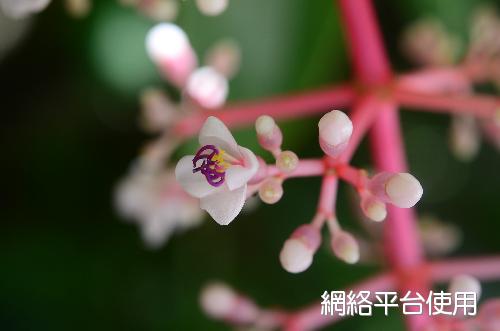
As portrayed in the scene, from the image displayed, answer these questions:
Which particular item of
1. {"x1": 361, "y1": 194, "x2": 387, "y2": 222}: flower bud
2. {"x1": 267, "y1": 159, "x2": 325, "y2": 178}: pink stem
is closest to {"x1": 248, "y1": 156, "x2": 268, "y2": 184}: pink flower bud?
{"x1": 267, "y1": 159, "x2": 325, "y2": 178}: pink stem

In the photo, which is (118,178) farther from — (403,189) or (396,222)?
(403,189)

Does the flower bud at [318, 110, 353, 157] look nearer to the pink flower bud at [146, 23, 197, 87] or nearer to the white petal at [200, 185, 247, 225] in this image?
the white petal at [200, 185, 247, 225]

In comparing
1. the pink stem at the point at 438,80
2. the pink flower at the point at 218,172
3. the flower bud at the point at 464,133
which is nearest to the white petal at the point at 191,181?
the pink flower at the point at 218,172

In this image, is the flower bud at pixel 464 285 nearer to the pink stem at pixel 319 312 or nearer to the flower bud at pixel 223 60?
the pink stem at pixel 319 312

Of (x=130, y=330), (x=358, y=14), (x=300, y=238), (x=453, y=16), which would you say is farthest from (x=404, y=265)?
(x=453, y=16)

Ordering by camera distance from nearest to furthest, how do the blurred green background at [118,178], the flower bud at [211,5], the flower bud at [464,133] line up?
the flower bud at [211,5] → the flower bud at [464,133] → the blurred green background at [118,178]
